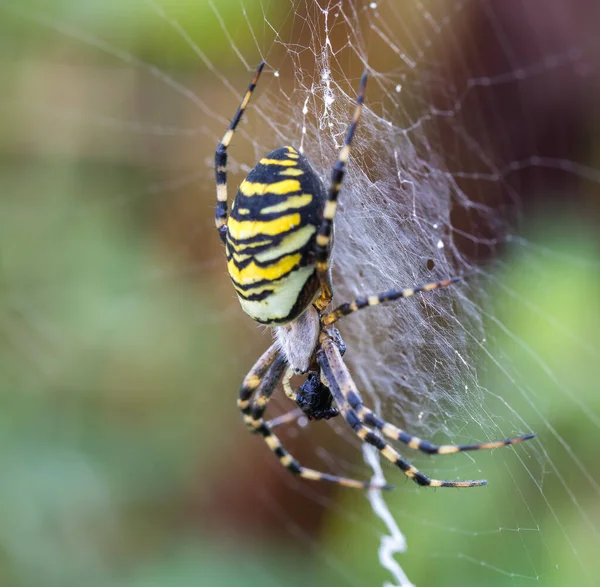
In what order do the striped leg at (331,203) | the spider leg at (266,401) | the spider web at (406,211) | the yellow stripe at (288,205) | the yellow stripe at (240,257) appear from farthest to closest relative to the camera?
the spider leg at (266,401) → the spider web at (406,211) → the yellow stripe at (240,257) → the yellow stripe at (288,205) → the striped leg at (331,203)

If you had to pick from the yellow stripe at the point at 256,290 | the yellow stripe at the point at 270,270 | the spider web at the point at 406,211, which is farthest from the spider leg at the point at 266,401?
the yellow stripe at the point at 270,270

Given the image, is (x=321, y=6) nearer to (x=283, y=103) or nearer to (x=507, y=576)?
(x=283, y=103)

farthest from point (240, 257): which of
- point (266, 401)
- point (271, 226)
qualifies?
point (266, 401)

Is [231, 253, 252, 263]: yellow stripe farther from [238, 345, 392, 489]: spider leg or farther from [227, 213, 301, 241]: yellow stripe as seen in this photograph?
[238, 345, 392, 489]: spider leg

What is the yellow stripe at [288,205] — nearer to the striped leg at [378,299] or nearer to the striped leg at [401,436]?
the striped leg at [378,299]

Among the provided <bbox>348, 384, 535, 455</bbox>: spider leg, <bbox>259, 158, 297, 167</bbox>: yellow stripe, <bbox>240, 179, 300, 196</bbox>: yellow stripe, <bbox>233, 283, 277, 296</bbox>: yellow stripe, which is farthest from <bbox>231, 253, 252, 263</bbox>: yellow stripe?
<bbox>348, 384, 535, 455</bbox>: spider leg

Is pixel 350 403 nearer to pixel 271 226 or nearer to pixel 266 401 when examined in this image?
pixel 266 401

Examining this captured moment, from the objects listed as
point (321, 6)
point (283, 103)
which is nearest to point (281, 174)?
point (321, 6)
